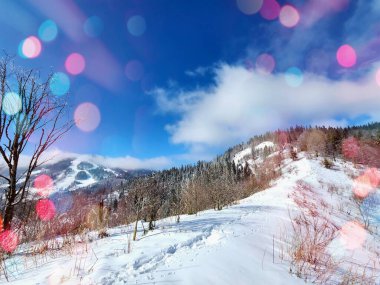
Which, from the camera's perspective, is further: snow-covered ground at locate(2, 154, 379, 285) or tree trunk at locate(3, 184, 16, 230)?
tree trunk at locate(3, 184, 16, 230)

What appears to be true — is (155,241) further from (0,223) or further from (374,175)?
(374,175)

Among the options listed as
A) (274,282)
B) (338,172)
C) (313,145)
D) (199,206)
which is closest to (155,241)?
(274,282)

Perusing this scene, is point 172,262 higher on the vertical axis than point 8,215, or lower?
lower

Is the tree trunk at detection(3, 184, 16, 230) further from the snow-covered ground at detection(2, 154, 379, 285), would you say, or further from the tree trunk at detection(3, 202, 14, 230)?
the snow-covered ground at detection(2, 154, 379, 285)

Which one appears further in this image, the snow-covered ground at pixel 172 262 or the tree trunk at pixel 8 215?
the tree trunk at pixel 8 215

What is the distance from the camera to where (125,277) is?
153 inches

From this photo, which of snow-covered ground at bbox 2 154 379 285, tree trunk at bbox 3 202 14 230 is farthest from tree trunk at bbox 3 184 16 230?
snow-covered ground at bbox 2 154 379 285

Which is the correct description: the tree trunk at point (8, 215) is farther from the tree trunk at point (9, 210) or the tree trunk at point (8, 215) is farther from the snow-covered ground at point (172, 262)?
the snow-covered ground at point (172, 262)

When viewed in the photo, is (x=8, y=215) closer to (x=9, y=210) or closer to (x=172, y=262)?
(x=9, y=210)

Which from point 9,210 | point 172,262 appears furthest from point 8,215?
point 172,262

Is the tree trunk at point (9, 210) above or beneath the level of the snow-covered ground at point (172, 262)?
above

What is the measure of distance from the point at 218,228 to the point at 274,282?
4036 millimetres

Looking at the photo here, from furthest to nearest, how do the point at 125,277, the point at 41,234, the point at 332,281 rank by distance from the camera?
the point at 41,234, the point at 332,281, the point at 125,277

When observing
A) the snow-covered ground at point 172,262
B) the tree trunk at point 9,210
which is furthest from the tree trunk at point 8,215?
the snow-covered ground at point 172,262
